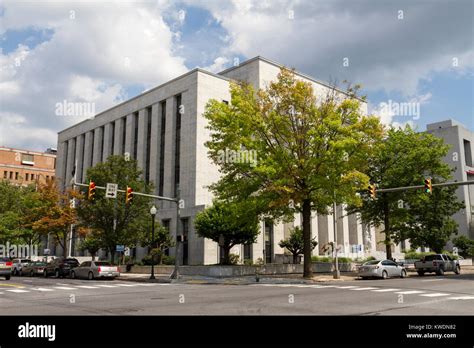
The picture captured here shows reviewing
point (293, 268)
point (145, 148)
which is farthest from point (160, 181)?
point (293, 268)

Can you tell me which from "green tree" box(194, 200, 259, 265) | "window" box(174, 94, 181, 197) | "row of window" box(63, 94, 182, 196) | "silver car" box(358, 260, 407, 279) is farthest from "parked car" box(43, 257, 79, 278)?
"silver car" box(358, 260, 407, 279)

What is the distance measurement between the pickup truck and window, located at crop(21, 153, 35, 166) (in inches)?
4050

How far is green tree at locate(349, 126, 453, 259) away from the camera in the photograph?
37031 mm

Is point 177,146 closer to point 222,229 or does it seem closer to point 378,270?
point 222,229

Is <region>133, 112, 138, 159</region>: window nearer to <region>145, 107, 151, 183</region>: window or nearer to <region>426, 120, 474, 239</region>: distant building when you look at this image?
<region>145, 107, 151, 183</region>: window

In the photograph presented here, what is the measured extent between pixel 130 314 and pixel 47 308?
3431 millimetres

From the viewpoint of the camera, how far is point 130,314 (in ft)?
36.7

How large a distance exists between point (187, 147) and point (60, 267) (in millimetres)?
19575

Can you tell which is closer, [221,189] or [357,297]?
[357,297]

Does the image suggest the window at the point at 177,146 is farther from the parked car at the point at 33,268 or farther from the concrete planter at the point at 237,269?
the parked car at the point at 33,268

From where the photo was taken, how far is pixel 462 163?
81125mm
